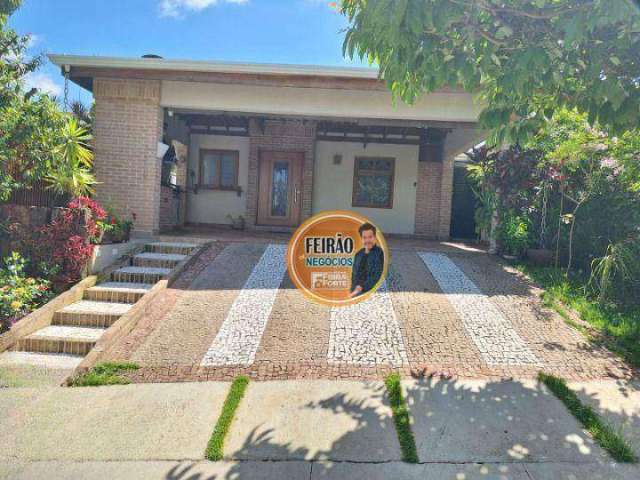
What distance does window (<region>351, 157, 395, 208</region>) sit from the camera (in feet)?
34.5

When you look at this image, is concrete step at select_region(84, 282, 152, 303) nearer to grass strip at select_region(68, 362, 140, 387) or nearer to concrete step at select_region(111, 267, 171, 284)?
concrete step at select_region(111, 267, 171, 284)

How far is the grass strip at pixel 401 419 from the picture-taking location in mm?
2473

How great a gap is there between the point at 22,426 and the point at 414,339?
139 inches

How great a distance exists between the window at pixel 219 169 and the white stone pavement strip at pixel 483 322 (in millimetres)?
6704

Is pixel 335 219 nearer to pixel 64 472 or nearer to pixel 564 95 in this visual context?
pixel 564 95

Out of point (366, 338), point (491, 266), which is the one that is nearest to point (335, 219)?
point (366, 338)

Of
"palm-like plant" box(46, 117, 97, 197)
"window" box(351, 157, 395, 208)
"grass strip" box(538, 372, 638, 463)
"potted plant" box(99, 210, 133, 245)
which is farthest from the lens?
"window" box(351, 157, 395, 208)

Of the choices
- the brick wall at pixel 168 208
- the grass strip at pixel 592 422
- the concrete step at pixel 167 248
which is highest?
the brick wall at pixel 168 208

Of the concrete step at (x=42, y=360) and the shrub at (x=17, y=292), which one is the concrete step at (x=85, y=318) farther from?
the concrete step at (x=42, y=360)

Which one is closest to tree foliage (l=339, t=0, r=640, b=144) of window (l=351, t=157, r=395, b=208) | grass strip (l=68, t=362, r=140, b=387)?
grass strip (l=68, t=362, r=140, b=387)

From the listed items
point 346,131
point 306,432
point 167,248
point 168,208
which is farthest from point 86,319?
point 346,131

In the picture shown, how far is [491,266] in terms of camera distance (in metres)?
6.47

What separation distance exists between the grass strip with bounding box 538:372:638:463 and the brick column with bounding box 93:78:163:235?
6777 millimetres

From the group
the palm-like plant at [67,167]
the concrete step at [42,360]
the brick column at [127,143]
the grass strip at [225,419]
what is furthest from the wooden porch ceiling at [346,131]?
the grass strip at [225,419]
